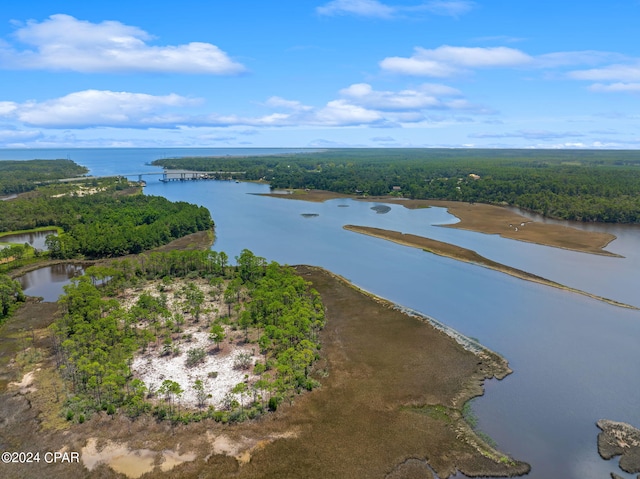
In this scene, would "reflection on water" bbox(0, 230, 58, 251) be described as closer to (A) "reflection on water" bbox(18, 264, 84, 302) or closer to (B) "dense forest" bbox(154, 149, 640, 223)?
(A) "reflection on water" bbox(18, 264, 84, 302)

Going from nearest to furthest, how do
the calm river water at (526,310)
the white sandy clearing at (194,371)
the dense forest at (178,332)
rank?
the calm river water at (526,310)
the dense forest at (178,332)
the white sandy clearing at (194,371)

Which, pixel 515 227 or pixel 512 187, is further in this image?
pixel 512 187

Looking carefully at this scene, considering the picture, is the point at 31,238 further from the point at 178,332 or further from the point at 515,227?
the point at 515,227

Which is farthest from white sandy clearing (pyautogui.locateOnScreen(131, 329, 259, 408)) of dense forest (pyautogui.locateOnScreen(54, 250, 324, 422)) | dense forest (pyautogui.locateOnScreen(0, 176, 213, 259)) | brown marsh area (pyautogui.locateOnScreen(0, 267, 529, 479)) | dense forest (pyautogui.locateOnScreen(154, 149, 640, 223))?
dense forest (pyautogui.locateOnScreen(154, 149, 640, 223))

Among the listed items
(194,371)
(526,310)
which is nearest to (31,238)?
(194,371)

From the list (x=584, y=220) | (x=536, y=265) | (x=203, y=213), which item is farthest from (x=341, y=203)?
(x=536, y=265)

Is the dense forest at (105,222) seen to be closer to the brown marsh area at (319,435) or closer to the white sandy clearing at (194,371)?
the brown marsh area at (319,435)

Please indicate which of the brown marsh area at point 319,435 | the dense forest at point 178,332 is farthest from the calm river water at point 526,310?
the dense forest at point 178,332
